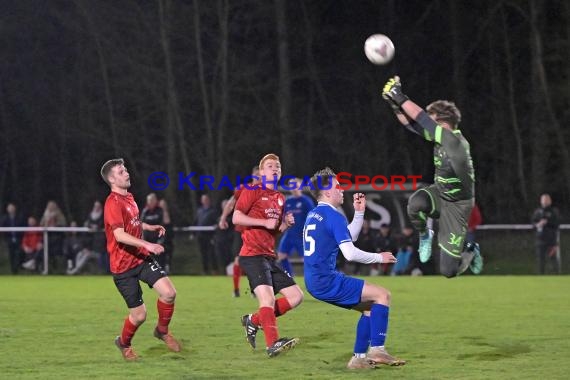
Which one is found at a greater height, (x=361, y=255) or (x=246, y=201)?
(x=246, y=201)

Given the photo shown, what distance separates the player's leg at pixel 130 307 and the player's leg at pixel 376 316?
6.73 ft

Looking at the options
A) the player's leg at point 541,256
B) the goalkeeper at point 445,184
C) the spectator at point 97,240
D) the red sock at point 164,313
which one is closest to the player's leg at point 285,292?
the red sock at point 164,313

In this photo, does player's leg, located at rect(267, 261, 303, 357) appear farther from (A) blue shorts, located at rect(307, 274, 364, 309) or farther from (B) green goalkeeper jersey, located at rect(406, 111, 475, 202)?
(B) green goalkeeper jersey, located at rect(406, 111, 475, 202)

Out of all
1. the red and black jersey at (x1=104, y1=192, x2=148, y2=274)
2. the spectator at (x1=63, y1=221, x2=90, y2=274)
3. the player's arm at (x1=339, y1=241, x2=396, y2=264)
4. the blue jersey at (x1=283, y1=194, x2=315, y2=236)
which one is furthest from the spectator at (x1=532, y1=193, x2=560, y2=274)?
the player's arm at (x1=339, y1=241, x2=396, y2=264)

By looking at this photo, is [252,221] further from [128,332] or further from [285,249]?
[285,249]

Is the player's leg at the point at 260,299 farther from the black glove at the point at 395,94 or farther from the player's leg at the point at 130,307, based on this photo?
the black glove at the point at 395,94

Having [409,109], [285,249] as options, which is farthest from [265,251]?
[285,249]

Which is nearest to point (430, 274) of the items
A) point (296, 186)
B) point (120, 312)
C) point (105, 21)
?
point (296, 186)

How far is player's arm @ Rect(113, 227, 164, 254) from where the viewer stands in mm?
9164

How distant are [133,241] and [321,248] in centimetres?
167

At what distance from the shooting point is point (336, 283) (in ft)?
29.5

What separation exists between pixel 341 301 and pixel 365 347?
1.50 ft

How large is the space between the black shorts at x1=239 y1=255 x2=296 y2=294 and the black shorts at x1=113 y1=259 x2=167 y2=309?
1044 millimetres

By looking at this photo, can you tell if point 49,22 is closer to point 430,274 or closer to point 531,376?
point 430,274
